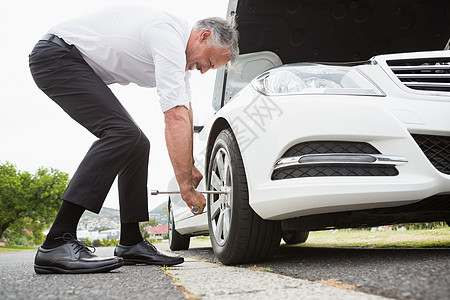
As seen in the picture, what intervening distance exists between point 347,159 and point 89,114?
49.2 inches

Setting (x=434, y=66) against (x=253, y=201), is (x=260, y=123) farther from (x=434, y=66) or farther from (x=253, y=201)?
(x=434, y=66)

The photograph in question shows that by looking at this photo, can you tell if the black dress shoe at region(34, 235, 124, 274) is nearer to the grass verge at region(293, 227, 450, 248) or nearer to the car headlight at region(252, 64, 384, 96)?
the car headlight at region(252, 64, 384, 96)

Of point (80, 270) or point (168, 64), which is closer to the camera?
point (80, 270)

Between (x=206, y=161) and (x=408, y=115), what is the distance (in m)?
1.27

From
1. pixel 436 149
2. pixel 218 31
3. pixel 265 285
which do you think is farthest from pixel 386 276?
pixel 218 31

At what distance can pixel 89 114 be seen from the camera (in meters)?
2.20

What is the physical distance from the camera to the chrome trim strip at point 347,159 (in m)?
1.79

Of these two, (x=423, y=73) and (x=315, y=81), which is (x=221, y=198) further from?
(x=423, y=73)

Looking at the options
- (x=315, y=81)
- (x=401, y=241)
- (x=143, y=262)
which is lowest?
(x=401, y=241)

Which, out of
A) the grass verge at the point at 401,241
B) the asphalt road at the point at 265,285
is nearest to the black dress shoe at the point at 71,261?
the asphalt road at the point at 265,285

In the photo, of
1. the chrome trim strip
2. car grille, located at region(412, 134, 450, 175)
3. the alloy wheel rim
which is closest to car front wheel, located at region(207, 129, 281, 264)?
the alloy wheel rim

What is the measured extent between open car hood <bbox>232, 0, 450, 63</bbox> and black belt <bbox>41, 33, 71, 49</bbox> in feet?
5.01

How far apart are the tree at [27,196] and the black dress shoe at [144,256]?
28.2 meters

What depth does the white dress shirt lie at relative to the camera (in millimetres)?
2043
